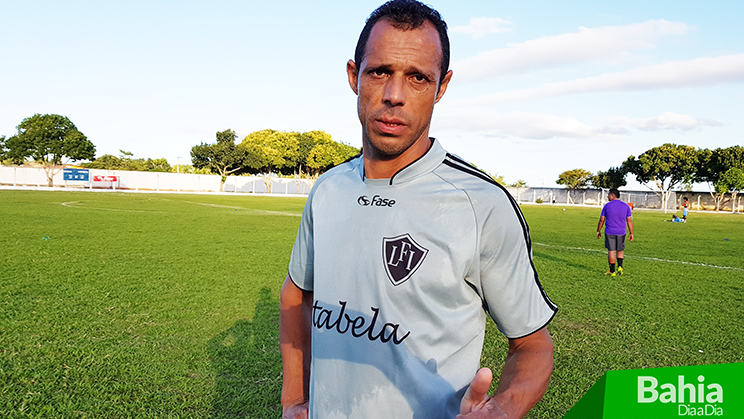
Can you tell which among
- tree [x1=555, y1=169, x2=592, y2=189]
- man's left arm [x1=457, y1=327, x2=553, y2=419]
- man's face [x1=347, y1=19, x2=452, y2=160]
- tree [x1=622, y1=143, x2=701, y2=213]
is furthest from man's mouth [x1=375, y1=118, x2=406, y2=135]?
tree [x1=555, y1=169, x2=592, y2=189]

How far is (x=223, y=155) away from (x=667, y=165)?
5226 centimetres

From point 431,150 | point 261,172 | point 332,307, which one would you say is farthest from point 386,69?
point 261,172

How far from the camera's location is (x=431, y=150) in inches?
57.5

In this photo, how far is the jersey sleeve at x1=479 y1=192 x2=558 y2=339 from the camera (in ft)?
4.15

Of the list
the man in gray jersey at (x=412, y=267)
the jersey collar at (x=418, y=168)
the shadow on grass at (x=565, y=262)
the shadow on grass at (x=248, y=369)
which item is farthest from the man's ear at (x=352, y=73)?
the shadow on grass at (x=565, y=262)

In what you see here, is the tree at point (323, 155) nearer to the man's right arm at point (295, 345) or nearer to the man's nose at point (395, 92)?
the man's right arm at point (295, 345)

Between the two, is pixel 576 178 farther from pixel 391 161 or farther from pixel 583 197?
pixel 391 161

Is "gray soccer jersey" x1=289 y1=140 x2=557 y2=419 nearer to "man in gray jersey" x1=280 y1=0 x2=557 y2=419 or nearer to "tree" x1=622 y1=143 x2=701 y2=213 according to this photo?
"man in gray jersey" x1=280 y1=0 x2=557 y2=419

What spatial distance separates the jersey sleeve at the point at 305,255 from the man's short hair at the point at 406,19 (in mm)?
493

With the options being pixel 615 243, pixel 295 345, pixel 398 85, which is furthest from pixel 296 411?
pixel 615 243

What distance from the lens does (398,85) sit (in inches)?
54.9

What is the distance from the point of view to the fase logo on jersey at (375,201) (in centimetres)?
142

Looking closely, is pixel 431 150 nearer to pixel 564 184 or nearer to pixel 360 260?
pixel 360 260

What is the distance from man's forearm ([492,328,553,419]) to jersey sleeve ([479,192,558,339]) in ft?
0.12
